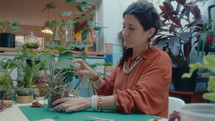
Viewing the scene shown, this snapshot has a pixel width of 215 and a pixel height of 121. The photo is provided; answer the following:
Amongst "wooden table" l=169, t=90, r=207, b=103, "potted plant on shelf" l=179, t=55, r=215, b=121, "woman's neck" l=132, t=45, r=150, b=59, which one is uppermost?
"woman's neck" l=132, t=45, r=150, b=59

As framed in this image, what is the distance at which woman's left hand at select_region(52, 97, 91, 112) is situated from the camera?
783mm

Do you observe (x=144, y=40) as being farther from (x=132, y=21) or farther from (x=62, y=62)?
(x=62, y=62)

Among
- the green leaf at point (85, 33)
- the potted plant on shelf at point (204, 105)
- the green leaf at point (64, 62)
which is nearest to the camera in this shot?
the potted plant on shelf at point (204, 105)

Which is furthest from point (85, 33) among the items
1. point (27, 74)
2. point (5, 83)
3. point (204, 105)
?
point (204, 105)

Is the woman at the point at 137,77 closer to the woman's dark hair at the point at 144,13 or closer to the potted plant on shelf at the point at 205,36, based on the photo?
the woman's dark hair at the point at 144,13

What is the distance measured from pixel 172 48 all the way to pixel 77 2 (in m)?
1.35

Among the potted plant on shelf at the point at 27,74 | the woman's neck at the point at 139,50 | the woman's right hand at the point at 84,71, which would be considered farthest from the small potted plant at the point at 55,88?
the woman's neck at the point at 139,50

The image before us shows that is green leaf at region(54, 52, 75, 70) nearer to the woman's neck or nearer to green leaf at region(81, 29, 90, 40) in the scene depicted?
the woman's neck

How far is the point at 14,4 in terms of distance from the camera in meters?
4.70

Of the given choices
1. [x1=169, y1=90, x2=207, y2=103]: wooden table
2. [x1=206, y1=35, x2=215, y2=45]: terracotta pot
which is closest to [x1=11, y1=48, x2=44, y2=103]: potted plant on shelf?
[x1=169, y1=90, x2=207, y2=103]: wooden table

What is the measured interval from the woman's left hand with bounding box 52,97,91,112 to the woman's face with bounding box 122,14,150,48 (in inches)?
17.0

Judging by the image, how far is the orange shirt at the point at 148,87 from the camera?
794 millimetres

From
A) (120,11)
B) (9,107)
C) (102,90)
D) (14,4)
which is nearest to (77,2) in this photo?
(120,11)

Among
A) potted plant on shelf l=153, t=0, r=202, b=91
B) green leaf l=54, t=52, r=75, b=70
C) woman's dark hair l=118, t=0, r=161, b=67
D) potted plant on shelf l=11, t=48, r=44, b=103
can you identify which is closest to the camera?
green leaf l=54, t=52, r=75, b=70
